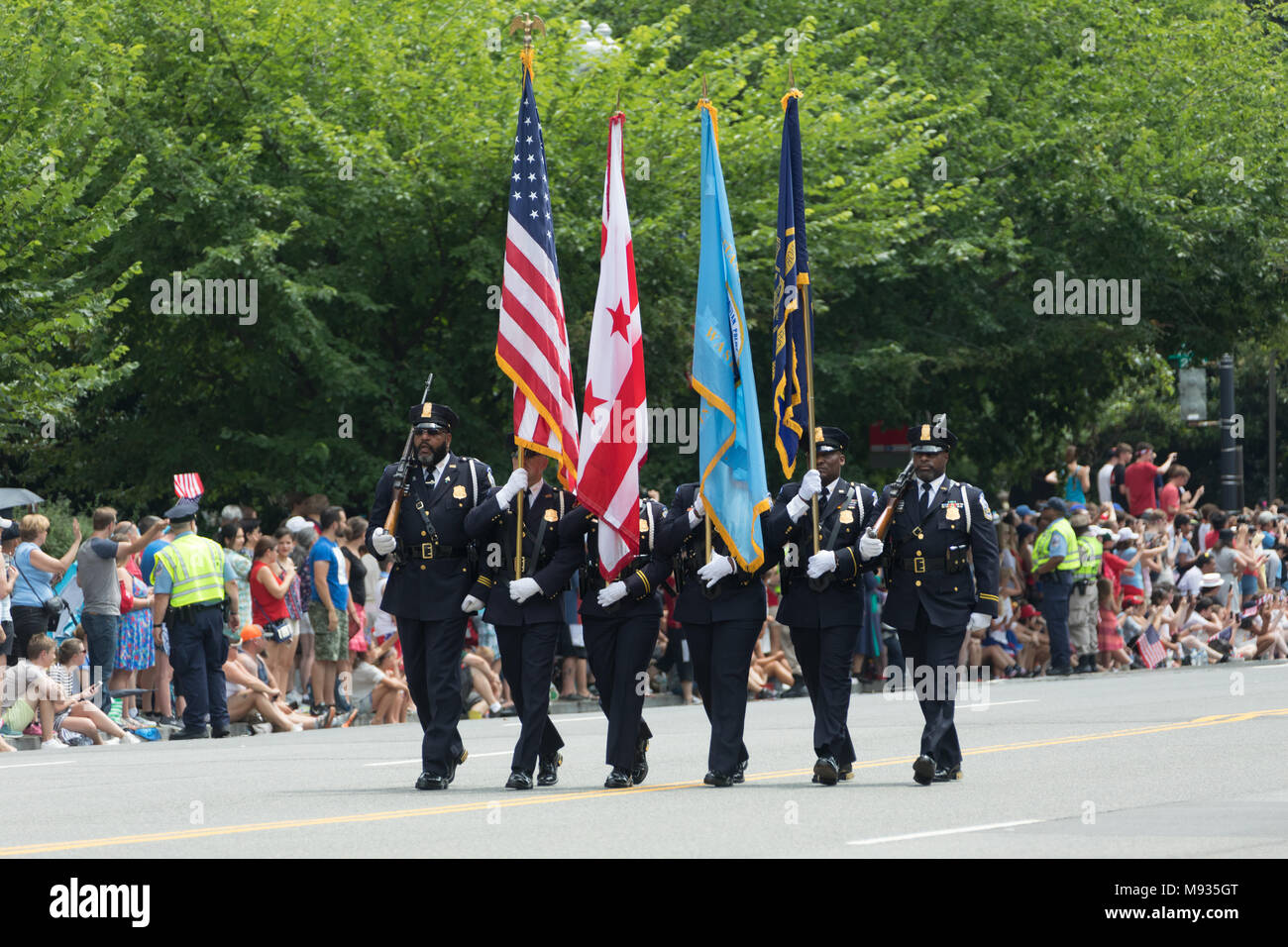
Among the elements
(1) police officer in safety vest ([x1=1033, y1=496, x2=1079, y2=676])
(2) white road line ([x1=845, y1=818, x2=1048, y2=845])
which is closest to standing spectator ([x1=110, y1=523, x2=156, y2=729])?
(2) white road line ([x1=845, y1=818, x2=1048, y2=845])

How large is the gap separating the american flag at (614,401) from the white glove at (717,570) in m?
0.44

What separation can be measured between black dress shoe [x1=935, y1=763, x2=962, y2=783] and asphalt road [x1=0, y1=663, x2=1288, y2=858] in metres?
0.12

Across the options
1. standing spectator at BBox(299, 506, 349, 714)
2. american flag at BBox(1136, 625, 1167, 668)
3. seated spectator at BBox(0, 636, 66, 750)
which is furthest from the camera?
american flag at BBox(1136, 625, 1167, 668)

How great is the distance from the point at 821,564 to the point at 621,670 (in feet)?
4.28

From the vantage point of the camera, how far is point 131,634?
59.7ft

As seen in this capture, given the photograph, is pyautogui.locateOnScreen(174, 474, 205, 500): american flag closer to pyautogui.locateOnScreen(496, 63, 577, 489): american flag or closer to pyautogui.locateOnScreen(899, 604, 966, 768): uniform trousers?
pyautogui.locateOnScreen(496, 63, 577, 489): american flag

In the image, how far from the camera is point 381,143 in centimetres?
2450

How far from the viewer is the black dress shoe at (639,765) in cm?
1236

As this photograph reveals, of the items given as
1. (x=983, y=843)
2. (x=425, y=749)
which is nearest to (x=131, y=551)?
(x=425, y=749)

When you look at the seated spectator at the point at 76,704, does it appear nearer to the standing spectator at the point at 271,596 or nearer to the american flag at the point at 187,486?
the standing spectator at the point at 271,596

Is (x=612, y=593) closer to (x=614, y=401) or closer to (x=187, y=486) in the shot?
(x=614, y=401)

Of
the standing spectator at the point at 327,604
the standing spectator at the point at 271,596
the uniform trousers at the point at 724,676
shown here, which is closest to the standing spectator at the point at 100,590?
the standing spectator at the point at 271,596

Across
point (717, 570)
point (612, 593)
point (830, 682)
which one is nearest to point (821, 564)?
point (717, 570)

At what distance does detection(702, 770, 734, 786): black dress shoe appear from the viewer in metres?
12.3
